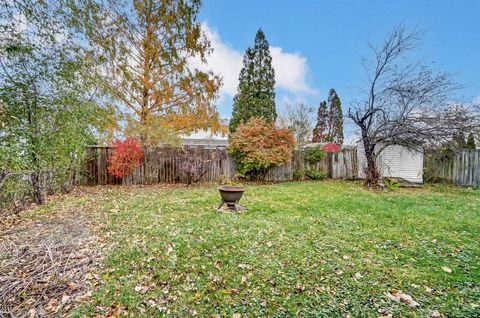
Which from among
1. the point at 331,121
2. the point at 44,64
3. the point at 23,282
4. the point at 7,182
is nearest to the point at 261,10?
the point at 44,64

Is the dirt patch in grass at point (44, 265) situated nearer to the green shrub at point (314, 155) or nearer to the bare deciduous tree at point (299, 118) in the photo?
the green shrub at point (314, 155)

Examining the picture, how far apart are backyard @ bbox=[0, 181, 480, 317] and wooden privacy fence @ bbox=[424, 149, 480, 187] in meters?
6.04

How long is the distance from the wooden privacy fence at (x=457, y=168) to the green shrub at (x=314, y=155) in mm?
4368

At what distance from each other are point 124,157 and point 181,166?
2.18m

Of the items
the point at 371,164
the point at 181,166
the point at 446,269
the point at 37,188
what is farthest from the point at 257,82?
the point at 446,269

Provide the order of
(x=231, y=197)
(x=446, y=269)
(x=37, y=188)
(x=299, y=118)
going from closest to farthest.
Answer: (x=446, y=269), (x=231, y=197), (x=37, y=188), (x=299, y=118)

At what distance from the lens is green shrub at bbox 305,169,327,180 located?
1133 cm

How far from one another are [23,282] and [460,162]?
1371cm

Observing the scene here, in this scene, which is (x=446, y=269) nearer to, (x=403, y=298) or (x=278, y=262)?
(x=403, y=298)

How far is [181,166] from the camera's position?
9.76 m

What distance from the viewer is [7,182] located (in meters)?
4.44

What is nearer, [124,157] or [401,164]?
[124,157]

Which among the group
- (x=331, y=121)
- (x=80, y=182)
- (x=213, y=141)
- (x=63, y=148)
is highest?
(x=331, y=121)

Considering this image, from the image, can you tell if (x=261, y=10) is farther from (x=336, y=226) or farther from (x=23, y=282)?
(x=23, y=282)
